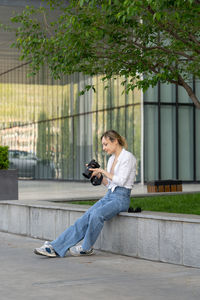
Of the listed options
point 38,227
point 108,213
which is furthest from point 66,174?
point 108,213

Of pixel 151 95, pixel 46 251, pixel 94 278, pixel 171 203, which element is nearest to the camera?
pixel 94 278

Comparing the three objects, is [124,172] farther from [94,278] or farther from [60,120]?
[60,120]

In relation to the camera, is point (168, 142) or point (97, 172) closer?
point (97, 172)

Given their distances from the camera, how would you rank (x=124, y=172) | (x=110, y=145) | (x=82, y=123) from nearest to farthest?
(x=124, y=172), (x=110, y=145), (x=82, y=123)

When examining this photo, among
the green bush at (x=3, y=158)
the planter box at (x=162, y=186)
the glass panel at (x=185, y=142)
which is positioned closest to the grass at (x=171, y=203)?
the planter box at (x=162, y=186)

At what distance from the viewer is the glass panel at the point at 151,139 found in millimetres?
29922

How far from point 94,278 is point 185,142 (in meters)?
24.8

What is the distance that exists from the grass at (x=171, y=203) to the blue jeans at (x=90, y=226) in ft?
8.43

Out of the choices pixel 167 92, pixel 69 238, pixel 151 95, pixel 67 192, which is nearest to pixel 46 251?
pixel 69 238

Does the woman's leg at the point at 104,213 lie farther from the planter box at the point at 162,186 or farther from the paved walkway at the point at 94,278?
the planter box at the point at 162,186

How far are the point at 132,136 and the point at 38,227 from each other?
68.0ft

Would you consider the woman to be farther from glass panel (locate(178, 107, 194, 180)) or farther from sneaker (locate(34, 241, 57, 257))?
glass panel (locate(178, 107, 194, 180))

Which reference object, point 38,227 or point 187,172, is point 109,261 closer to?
point 38,227

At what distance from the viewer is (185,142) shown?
3084 cm
